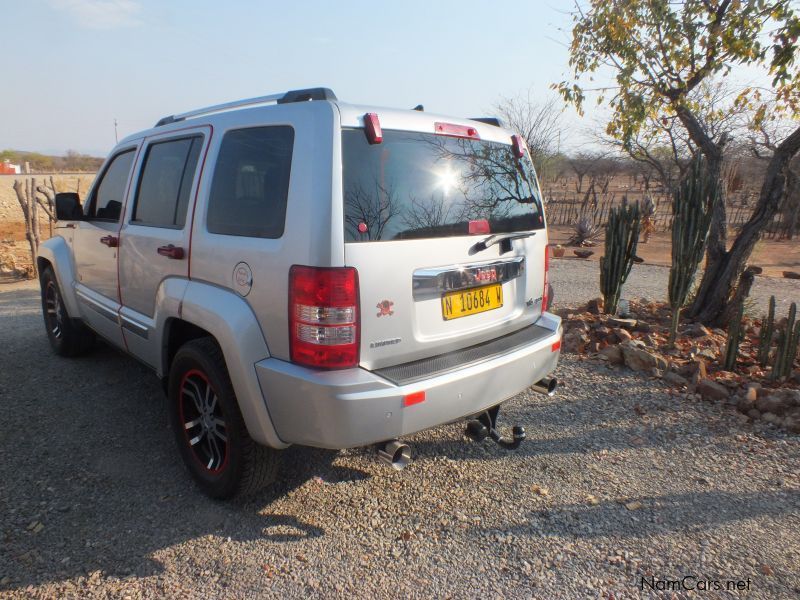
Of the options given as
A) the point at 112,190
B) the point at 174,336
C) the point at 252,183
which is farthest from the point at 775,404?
the point at 112,190

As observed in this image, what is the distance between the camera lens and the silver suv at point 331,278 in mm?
2250

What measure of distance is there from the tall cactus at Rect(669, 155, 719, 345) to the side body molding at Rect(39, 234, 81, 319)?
5.47 meters

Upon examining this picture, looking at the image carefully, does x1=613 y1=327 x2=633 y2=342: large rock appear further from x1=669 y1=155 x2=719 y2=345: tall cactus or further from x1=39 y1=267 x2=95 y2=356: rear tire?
x1=39 y1=267 x2=95 y2=356: rear tire

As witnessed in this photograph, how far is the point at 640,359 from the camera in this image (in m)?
4.83

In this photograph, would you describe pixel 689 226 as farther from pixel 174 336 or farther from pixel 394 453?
pixel 174 336

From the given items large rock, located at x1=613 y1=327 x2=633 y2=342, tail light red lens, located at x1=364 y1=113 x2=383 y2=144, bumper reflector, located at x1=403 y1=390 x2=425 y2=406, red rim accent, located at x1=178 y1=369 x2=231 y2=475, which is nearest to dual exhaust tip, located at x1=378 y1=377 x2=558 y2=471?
bumper reflector, located at x1=403 y1=390 x2=425 y2=406

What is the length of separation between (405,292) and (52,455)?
99.6 inches

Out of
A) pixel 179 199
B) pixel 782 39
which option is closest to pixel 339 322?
pixel 179 199

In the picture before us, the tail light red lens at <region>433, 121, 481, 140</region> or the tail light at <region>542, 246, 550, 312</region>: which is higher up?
the tail light red lens at <region>433, 121, 481, 140</region>

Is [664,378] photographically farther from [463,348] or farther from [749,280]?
[463,348]

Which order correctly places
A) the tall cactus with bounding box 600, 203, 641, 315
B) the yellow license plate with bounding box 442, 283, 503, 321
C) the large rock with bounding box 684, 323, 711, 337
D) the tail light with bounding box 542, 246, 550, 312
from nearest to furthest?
the yellow license plate with bounding box 442, 283, 503, 321 < the tail light with bounding box 542, 246, 550, 312 < the large rock with bounding box 684, 323, 711, 337 < the tall cactus with bounding box 600, 203, 641, 315

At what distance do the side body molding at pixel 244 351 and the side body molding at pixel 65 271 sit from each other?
8.43 feet

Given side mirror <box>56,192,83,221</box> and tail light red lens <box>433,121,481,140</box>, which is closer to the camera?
tail light red lens <box>433,121,481,140</box>

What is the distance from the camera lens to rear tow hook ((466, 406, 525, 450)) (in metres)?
2.93
